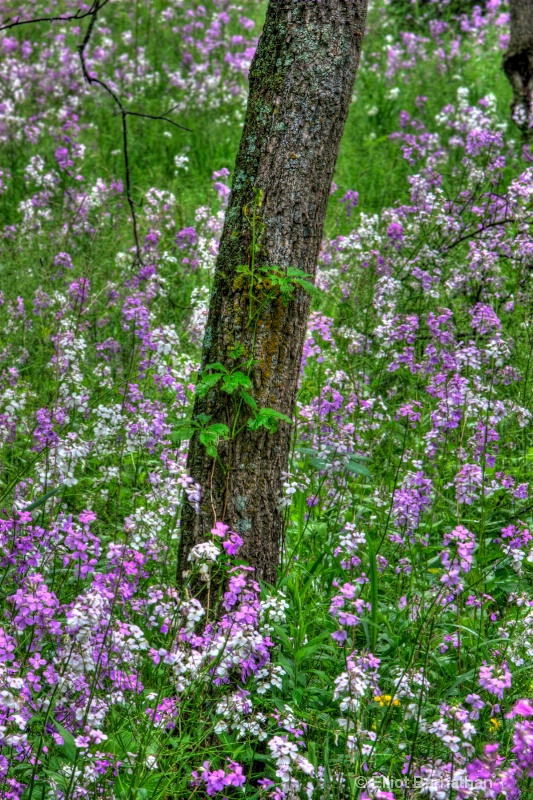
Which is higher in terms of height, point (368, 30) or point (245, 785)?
point (368, 30)

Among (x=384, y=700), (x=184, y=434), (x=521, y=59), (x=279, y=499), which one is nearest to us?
(x=384, y=700)

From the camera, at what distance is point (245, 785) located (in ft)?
8.75

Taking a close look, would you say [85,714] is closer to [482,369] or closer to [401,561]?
[401,561]

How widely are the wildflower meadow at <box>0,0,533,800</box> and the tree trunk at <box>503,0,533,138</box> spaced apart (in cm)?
34

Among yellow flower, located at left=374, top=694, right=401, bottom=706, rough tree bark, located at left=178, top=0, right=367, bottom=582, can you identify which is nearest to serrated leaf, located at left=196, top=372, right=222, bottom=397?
rough tree bark, located at left=178, top=0, right=367, bottom=582

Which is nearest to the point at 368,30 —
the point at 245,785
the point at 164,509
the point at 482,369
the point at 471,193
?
the point at 471,193

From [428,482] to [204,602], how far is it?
1.08m

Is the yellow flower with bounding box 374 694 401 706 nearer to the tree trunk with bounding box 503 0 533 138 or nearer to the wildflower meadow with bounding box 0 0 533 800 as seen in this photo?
the wildflower meadow with bounding box 0 0 533 800

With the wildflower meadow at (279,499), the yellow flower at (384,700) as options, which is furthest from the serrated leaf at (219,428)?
the yellow flower at (384,700)

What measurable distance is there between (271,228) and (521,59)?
6242mm

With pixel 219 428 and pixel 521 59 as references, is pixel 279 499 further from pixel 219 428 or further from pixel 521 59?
pixel 521 59

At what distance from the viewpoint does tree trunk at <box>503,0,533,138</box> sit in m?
7.92

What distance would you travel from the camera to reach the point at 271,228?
9.84 feet

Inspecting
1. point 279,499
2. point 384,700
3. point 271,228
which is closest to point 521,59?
point 271,228
